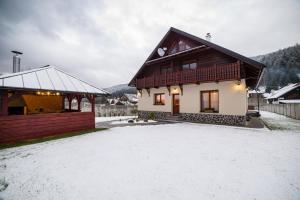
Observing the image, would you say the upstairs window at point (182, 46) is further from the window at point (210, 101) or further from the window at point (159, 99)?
the window at point (159, 99)

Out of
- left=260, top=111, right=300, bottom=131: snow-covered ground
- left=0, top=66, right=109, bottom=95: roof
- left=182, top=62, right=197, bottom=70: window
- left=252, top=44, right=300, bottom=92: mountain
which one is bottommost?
left=260, top=111, right=300, bottom=131: snow-covered ground

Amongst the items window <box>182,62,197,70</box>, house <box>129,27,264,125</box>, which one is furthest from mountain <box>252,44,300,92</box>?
window <box>182,62,197,70</box>

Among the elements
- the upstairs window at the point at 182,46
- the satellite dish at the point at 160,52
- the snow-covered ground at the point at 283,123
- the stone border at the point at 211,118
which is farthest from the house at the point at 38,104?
the snow-covered ground at the point at 283,123

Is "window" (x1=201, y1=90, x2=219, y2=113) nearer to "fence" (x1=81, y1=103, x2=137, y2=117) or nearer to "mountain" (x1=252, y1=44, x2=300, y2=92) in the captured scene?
"fence" (x1=81, y1=103, x2=137, y2=117)

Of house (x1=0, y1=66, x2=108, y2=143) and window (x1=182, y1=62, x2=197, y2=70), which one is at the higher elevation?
window (x1=182, y1=62, x2=197, y2=70)

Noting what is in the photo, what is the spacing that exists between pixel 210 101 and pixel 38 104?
50.5ft

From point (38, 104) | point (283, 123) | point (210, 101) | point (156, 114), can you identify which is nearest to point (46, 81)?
point (38, 104)

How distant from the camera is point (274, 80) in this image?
63.9 metres

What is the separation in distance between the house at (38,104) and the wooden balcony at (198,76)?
7469mm

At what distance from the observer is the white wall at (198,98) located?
12440mm

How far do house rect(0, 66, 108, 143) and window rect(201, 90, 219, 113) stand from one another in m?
9.45

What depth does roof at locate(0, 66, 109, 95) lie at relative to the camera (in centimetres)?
797

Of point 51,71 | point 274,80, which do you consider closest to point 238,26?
point 274,80

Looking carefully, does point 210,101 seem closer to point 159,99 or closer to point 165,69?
point 159,99
